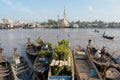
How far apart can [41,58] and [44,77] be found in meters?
3.42

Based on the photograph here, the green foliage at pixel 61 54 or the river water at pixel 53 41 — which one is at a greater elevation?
the green foliage at pixel 61 54

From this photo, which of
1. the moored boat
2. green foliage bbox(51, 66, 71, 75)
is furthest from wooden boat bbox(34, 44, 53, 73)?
green foliage bbox(51, 66, 71, 75)

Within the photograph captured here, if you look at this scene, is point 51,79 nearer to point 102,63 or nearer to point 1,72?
point 1,72

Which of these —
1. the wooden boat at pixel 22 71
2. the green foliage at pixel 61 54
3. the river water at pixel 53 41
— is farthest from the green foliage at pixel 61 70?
the river water at pixel 53 41

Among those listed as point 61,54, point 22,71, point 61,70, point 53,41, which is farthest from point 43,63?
point 53,41

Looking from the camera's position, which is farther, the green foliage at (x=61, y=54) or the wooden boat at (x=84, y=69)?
the green foliage at (x=61, y=54)

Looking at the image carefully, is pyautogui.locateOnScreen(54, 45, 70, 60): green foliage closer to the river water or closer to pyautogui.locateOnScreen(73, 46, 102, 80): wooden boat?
pyautogui.locateOnScreen(73, 46, 102, 80): wooden boat

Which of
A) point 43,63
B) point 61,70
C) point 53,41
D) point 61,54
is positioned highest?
point 61,54

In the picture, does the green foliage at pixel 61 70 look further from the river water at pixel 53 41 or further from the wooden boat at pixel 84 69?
the river water at pixel 53 41

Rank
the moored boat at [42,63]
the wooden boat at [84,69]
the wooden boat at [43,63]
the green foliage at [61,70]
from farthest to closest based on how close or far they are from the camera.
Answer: the wooden boat at [43,63] → the moored boat at [42,63] → the wooden boat at [84,69] → the green foliage at [61,70]

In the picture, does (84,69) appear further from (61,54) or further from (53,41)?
(53,41)

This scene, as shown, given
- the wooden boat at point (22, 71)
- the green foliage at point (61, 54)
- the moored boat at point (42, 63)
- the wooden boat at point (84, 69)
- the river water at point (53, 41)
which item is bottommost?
the river water at point (53, 41)

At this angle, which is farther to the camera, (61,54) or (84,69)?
(84,69)

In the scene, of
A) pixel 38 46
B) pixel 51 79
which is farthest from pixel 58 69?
pixel 38 46
